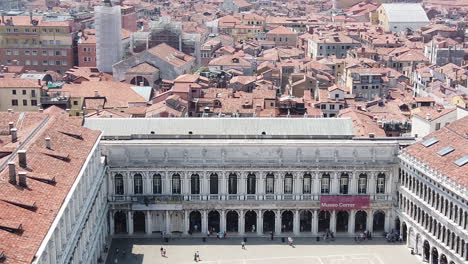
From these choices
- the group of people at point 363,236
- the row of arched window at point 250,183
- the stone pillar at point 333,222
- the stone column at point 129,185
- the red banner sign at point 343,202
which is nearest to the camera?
the stone column at point 129,185

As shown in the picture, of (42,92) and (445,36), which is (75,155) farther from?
(445,36)

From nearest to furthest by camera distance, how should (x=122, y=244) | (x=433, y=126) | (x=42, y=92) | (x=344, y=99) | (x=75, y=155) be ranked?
(x=75, y=155), (x=122, y=244), (x=433, y=126), (x=42, y=92), (x=344, y=99)

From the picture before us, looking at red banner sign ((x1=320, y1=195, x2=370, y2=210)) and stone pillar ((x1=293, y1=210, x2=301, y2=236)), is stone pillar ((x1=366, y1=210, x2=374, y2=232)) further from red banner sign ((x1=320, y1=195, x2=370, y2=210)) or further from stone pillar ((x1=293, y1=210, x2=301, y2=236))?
stone pillar ((x1=293, y1=210, x2=301, y2=236))

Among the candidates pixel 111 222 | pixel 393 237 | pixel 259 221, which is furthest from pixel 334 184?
pixel 111 222

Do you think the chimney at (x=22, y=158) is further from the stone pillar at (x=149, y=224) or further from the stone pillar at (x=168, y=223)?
the stone pillar at (x=168, y=223)

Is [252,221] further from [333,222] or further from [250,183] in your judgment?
[333,222]

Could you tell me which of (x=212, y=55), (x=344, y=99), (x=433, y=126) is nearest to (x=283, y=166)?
(x=433, y=126)

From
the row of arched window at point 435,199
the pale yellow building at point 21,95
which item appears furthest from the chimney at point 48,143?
the pale yellow building at point 21,95
